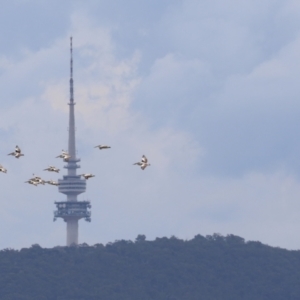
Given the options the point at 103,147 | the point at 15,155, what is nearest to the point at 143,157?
the point at 103,147

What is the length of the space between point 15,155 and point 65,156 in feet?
30.8

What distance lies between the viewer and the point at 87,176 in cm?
14862

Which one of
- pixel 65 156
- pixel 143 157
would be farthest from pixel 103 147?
pixel 65 156

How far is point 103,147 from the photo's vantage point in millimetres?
143750

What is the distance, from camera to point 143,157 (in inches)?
5615

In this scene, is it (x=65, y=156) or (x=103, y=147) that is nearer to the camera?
(x=103, y=147)

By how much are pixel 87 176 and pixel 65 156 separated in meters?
9.76

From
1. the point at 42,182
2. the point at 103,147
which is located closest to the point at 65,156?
the point at 42,182

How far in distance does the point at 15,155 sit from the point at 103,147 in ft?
33.4

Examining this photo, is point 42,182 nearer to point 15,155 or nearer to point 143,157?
point 15,155

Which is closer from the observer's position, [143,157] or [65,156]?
[143,157]

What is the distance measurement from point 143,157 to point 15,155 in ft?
45.3

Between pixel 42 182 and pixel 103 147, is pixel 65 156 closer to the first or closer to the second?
pixel 42 182

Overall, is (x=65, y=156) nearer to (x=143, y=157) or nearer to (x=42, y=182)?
(x=42, y=182)
